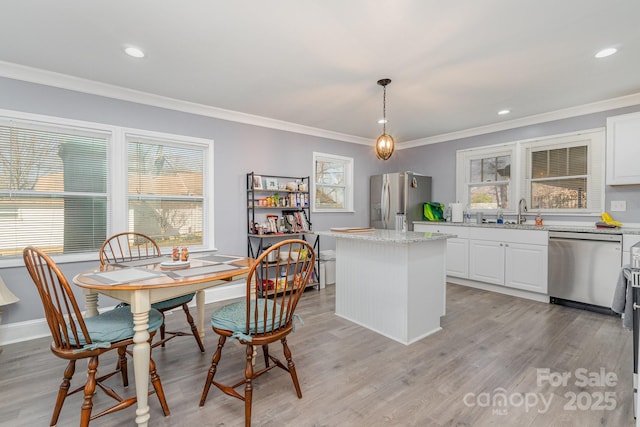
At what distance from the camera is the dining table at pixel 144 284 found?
1.63 meters

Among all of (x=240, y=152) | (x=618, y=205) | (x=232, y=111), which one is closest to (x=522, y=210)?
(x=618, y=205)

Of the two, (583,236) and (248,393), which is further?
(583,236)

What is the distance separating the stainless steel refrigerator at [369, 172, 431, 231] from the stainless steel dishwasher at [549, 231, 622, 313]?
195cm

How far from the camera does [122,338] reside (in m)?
1.67

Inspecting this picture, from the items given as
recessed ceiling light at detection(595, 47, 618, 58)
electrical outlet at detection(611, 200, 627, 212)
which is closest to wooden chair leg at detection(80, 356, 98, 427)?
recessed ceiling light at detection(595, 47, 618, 58)

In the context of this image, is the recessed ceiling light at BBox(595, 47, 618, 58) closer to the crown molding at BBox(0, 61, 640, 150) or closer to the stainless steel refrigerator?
the crown molding at BBox(0, 61, 640, 150)

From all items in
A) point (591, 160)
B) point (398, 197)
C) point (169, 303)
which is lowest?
point (169, 303)

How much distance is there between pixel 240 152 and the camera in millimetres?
4137

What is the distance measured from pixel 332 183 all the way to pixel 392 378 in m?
3.59

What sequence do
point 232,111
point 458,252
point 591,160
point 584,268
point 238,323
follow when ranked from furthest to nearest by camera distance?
point 458,252, point 232,111, point 591,160, point 584,268, point 238,323

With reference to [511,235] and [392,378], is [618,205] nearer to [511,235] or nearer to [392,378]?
[511,235]

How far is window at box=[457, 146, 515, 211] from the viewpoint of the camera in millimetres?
4618

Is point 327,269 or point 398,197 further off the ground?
point 398,197

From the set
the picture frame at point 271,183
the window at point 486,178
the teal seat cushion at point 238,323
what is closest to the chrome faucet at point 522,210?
the window at point 486,178
